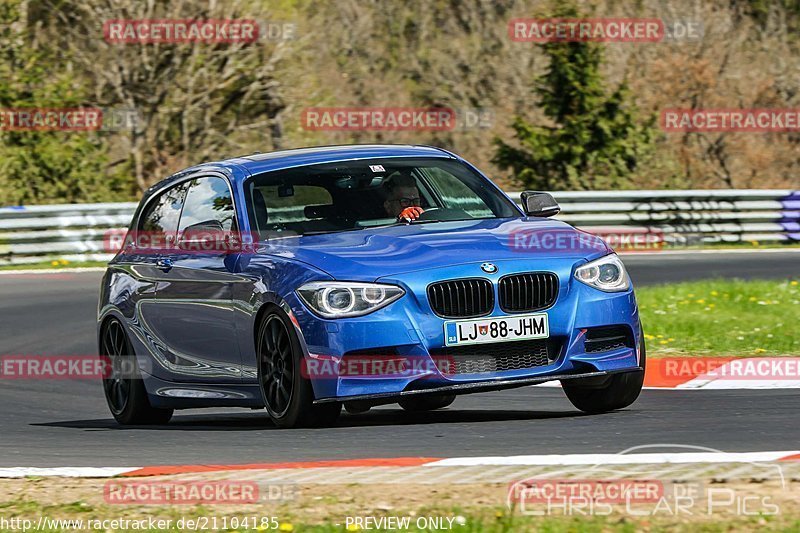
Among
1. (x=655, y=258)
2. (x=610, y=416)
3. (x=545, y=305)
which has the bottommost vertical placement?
(x=655, y=258)

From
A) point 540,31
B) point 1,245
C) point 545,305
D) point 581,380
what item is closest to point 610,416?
point 581,380

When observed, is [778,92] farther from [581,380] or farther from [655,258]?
[581,380]

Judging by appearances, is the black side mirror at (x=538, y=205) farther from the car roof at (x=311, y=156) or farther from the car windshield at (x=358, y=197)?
the car roof at (x=311, y=156)

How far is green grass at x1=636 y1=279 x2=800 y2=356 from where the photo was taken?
1216 cm

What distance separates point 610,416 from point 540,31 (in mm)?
22051

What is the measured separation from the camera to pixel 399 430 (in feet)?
26.7

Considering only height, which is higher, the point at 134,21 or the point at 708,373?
the point at 134,21

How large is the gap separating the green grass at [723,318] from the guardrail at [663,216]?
743cm

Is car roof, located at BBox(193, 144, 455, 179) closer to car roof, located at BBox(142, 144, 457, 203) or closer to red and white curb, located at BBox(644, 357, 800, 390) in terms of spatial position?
car roof, located at BBox(142, 144, 457, 203)

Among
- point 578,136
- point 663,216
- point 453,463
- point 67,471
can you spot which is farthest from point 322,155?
point 578,136

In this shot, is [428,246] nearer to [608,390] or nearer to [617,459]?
[608,390]

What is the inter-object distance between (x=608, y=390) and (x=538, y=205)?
123 cm

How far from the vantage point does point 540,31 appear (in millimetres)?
29719

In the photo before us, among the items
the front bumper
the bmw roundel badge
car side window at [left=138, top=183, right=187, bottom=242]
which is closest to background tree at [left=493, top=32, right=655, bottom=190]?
car side window at [left=138, top=183, right=187, bottom=242]
